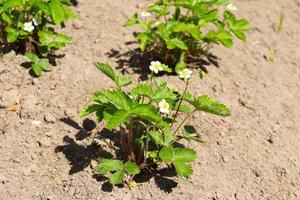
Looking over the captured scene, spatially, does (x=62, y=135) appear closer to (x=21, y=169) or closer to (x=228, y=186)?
(x=21, y=169)

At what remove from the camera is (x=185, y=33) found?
11.8 ft

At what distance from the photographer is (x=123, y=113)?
2.44 meters

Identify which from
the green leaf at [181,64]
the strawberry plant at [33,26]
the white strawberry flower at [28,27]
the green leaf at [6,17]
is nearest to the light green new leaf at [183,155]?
the green leaf at [181,64]

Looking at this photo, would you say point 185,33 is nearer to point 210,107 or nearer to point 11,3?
point 210,107

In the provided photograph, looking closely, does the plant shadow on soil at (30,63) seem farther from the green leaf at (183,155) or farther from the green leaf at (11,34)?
the green leaf at (183,155)

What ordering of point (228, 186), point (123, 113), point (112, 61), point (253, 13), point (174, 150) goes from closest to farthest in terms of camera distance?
1. point (123, 113)
2. point (174, 150)
3. point (228, 186)
4. point (112, 61)
5. point (253, 13)

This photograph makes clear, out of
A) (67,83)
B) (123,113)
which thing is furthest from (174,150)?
(67,83)

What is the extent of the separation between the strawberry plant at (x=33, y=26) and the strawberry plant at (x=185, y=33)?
1.73ft

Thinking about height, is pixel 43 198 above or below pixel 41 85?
below

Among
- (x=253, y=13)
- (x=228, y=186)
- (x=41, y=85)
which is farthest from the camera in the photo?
(x=253, y=13)

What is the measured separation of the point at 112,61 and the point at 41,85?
22.9 inches

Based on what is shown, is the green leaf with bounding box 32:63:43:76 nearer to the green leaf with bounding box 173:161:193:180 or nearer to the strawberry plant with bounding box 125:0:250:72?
the strawberry plant with bounding box 125:0:250:72

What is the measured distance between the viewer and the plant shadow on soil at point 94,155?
112 inches

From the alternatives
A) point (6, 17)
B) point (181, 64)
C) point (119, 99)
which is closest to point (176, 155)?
point (119, 99)
